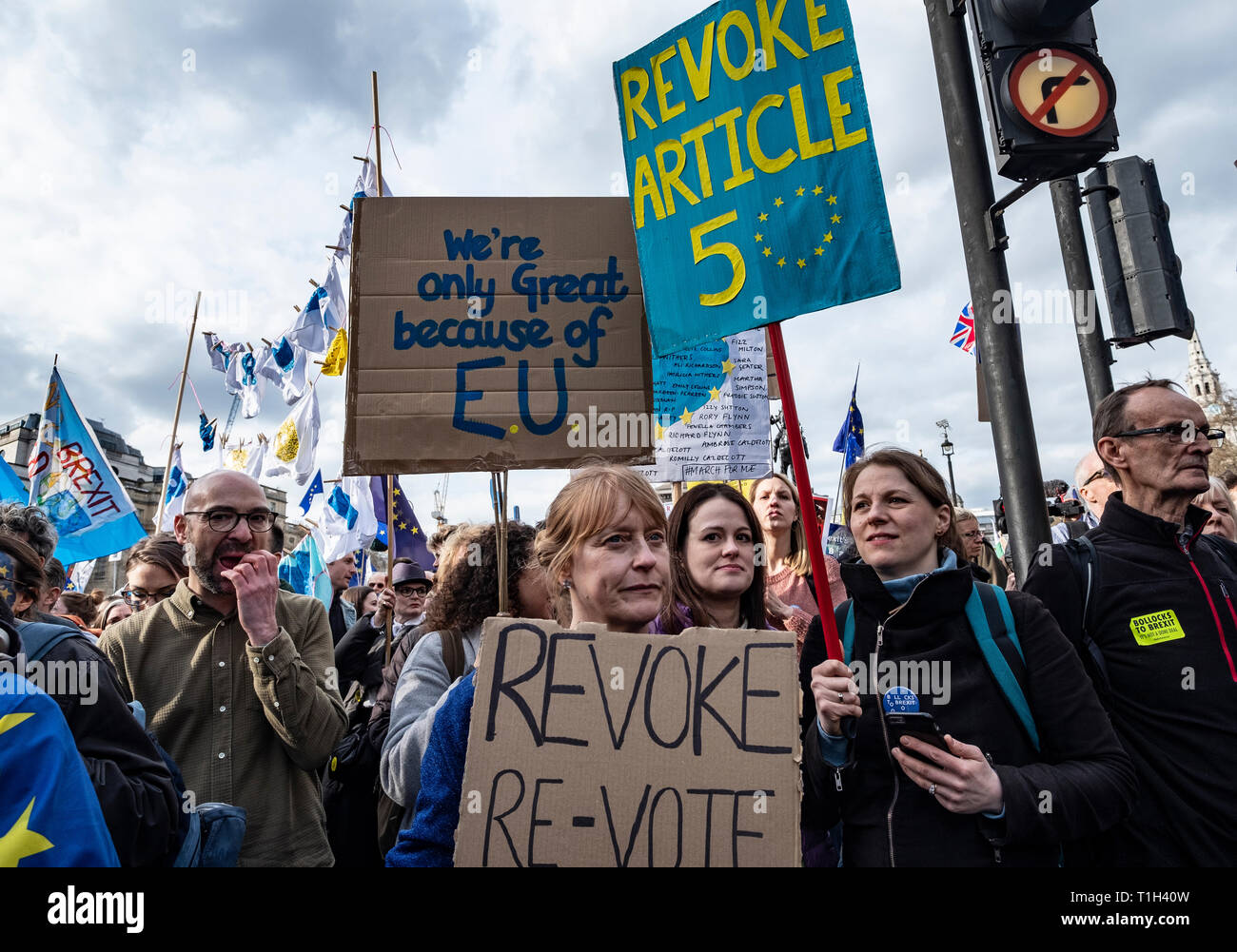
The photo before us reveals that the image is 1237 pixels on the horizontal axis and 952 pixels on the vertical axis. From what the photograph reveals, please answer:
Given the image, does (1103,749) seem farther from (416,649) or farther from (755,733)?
(416,649)

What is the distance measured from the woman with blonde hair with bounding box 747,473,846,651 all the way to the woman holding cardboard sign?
1790 mm

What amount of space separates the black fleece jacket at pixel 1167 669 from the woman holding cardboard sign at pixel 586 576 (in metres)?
1.45

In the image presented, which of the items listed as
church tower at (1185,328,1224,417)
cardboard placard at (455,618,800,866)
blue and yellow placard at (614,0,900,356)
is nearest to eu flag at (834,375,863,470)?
blue and yellow placard at (614,0,900,356)

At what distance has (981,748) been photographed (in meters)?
1.98

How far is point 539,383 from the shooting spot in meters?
3.11

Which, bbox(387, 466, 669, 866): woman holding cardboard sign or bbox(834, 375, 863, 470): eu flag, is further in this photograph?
bbox(834, 375, 863, 470): eu flag

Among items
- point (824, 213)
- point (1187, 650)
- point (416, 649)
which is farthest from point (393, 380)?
point (1187, 650)

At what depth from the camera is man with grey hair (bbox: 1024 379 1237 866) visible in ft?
7.64

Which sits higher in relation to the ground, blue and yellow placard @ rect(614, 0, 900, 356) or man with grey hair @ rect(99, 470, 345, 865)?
blue and yellow placard @ rect(614, 0, 900, 356)

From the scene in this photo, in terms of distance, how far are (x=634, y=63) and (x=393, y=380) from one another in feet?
4.79

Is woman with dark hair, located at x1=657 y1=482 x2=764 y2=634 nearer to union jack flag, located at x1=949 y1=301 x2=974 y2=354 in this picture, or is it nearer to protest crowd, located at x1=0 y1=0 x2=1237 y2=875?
protest crowd, located at x1=0 y1=0 x2=1237 y2=875

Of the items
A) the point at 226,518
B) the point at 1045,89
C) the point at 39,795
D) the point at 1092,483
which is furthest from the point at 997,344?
the point at 39,795

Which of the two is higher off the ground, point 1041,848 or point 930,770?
point 930,770
